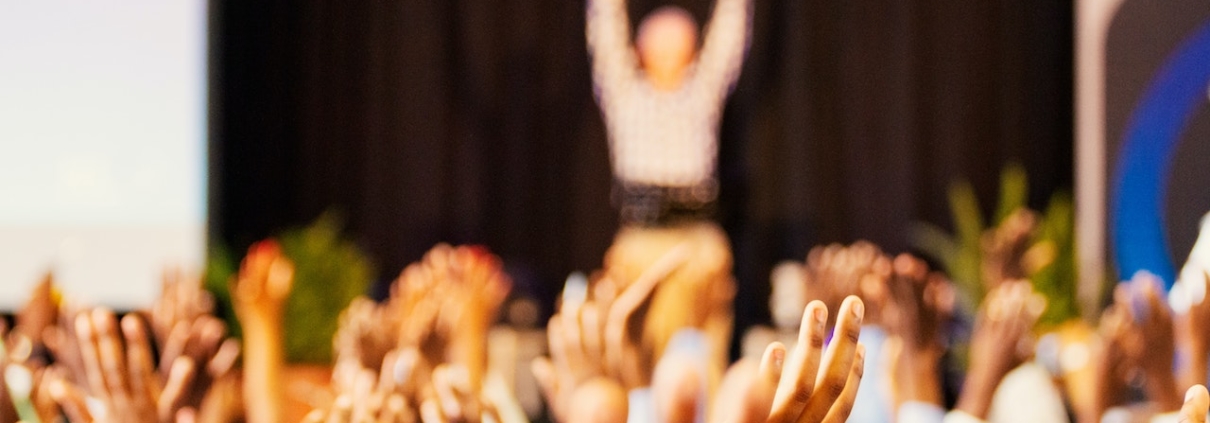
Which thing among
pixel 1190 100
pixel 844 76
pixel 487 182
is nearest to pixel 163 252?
pixel 487 182

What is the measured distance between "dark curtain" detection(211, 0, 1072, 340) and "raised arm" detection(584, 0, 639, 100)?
0.08 meters

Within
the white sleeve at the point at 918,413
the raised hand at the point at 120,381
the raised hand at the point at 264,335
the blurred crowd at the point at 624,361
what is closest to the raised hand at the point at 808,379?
the blurred crowd at the point at 624,361

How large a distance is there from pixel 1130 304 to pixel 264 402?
3.78 feet

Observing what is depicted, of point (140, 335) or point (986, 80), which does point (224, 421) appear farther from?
point (986, 80)

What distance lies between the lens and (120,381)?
1.04m

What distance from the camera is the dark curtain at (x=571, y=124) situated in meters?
4.89

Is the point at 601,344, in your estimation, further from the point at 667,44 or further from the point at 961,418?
the point at 667,44

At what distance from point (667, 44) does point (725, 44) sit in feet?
0.91

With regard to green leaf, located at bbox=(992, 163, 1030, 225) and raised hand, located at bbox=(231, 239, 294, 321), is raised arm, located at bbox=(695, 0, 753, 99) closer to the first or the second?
green leaf, located at bbox=(992, 163, 1030, 225)

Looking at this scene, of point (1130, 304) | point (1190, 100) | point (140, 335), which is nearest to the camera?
point (140, 335)

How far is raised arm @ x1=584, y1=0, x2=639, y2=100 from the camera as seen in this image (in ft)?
15.8

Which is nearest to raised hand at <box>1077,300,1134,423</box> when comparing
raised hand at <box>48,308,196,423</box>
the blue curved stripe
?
raised hand at <box>48,308,196,423</box>

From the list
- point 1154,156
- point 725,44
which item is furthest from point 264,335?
point 725,44

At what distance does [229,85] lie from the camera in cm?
480
